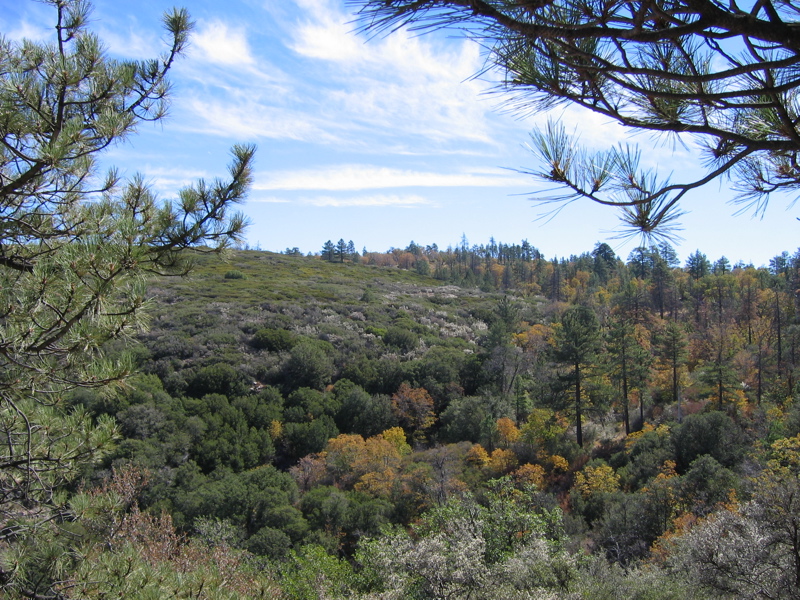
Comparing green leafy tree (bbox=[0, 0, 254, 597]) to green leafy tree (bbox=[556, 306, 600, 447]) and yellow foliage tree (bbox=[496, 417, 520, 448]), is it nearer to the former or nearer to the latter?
yellow foliage tree (bbox=[496, 417, 520, 448])

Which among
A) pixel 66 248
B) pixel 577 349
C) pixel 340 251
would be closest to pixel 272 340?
pixel 577 349

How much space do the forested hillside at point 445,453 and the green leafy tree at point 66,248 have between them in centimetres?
50

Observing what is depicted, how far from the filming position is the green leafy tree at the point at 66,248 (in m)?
2.61

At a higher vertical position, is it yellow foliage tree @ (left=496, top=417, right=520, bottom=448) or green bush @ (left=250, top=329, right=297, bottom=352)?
green bush @ (left=250, top=329, right=297, bottom=352)

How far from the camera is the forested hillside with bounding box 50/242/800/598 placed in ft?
30.3

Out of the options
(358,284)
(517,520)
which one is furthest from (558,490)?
(358,284)

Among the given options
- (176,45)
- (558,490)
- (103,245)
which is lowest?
(558,490)

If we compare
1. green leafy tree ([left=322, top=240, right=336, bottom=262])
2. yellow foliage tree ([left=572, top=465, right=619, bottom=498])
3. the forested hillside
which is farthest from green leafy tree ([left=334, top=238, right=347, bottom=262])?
yellow foliage tree ([left=572, top=465, right=619, bottom=498])

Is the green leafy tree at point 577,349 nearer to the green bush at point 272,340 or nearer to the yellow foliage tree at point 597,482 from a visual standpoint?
the yellow foliage tree at point 597,482

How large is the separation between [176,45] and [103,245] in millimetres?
2419

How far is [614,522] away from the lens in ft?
54.0

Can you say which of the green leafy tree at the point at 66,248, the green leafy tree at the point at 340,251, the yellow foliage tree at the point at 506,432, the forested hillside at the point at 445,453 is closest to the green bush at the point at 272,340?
the forested hillside at the point at 445,453

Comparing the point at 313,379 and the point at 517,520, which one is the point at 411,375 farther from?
the point at 517,520

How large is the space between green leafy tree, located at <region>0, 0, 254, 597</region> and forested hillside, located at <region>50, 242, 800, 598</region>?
50 cm
